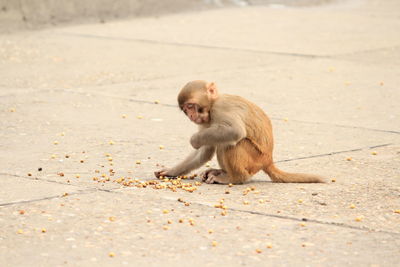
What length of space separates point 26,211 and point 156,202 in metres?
0.78

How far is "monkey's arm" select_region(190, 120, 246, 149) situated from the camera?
565 centimetres

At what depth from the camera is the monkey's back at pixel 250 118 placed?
18.9 ft

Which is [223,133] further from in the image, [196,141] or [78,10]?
[78,10]

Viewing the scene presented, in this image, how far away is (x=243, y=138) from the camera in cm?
580

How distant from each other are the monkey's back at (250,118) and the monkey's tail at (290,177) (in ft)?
0.56

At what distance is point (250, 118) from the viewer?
581 centimetres

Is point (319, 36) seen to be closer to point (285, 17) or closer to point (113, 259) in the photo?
point (285, 17)

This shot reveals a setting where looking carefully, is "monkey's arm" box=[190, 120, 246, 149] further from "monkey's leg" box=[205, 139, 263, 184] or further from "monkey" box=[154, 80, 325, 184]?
"monkey's leg" box=[205, 139, 263, 184]

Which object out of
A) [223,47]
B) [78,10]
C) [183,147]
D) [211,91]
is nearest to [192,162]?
[211,91]

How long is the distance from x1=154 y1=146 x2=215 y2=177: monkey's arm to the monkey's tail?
40 centimetres

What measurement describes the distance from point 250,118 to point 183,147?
4.57 ft

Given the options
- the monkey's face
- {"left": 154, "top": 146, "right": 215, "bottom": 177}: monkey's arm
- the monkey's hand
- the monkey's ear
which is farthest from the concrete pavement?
the monkey's ear

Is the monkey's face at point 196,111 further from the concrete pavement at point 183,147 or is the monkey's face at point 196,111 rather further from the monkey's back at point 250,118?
the concrete pavement at point 183,147

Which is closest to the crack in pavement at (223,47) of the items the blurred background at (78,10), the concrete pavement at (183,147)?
the concrete pavement at (183,147)
